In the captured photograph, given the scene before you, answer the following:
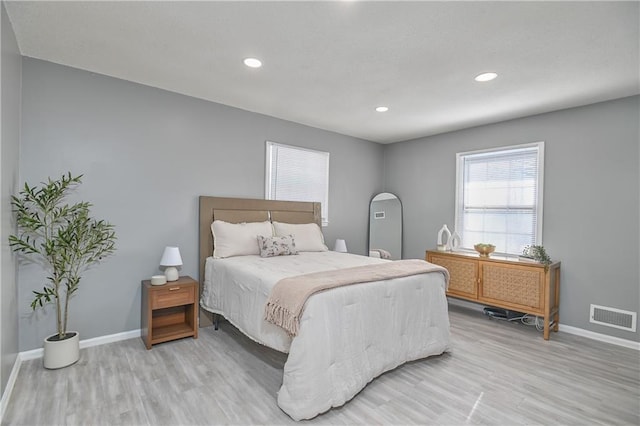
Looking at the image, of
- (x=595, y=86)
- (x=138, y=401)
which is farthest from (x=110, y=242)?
(x=595, y=86)

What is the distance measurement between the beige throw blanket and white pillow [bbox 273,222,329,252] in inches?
53.4

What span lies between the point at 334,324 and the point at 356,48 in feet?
6.66

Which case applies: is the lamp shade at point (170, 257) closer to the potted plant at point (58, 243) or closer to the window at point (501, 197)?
the potted plant at point (58, 243)

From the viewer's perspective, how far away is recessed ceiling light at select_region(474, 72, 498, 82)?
281 centimetres

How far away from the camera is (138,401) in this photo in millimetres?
2148

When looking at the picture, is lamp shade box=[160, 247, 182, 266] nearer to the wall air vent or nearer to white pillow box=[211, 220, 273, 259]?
white pillow box=[211, 220, 273, 259]

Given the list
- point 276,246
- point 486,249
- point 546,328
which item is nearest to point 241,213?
point 276,246

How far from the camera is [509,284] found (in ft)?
12.1

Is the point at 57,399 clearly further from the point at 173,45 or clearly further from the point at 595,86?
the point at 595,86

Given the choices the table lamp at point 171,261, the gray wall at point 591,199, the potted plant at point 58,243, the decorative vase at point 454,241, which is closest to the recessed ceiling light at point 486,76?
the gray wall at point 591,199

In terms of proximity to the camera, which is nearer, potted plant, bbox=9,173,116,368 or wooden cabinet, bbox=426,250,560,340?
potted plant, bbox=9,173,116,368

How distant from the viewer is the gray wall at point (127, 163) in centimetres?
275

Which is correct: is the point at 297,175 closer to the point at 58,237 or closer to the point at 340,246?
the point at 340,246

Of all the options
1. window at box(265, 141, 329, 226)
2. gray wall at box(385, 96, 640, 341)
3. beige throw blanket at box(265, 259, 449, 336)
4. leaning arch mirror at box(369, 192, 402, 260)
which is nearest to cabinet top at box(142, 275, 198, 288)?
beige throw blanket at box(265, 259, 449, 336)
